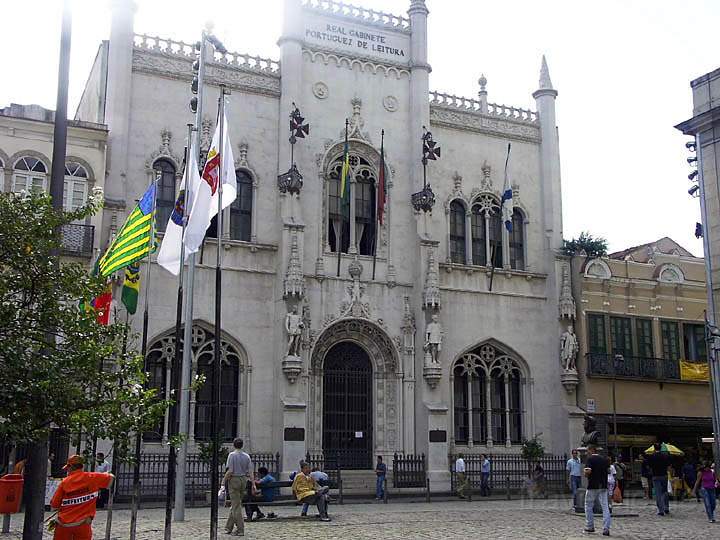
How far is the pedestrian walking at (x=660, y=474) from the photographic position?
2273 cm

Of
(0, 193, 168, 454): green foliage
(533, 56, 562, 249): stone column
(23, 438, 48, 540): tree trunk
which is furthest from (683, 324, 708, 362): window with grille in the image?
(23, 438, 48, 540): tree trunk

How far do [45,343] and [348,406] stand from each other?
75.9 ft

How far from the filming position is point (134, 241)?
64.0 feet

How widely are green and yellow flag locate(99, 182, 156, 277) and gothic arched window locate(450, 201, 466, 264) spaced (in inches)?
723

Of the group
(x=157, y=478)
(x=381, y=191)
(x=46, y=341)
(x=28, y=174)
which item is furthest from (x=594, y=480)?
(x=28, y=174)

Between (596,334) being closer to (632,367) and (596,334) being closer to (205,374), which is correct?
(632,367)

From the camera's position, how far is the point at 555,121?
39219mm

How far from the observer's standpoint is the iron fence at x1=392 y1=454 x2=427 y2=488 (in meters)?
31.7

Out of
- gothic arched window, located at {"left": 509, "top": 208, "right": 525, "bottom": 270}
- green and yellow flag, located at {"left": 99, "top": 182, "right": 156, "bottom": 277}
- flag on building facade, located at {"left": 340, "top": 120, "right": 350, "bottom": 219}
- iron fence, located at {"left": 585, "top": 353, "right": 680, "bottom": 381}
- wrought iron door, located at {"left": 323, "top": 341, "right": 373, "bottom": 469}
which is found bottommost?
wrought iron door, located at {"left": 323, "top": 341, "right": 373, "bottom": 469}

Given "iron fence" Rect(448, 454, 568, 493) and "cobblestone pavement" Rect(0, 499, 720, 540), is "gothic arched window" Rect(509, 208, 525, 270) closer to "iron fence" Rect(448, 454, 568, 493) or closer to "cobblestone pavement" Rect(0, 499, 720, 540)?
"iron fence" Rect(448, 454, 568, 493)

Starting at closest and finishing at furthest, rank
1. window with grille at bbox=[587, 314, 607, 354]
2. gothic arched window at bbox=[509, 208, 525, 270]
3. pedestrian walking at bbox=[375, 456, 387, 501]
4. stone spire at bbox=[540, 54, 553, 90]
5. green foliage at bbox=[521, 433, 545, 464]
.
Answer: pedestrian walking at bbox=[375, 456, 387, 501] < green foliage at bbox=[521, 433, 545, 464] < window with grille at bbox=[587, 314, 607, 354] < gothic arched window at bbox=[509, 208, 525, 270] < stone spire at bbox=[540, 54, 553, 90]

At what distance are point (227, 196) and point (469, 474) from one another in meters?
17.7

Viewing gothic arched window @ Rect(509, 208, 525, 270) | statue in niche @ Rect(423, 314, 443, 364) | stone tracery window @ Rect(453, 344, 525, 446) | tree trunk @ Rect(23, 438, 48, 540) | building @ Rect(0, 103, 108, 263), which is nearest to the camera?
tree trunk @ Rect(23, 438, 48, 540)

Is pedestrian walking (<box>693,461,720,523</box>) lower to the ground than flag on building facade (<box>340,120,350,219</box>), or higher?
lower
